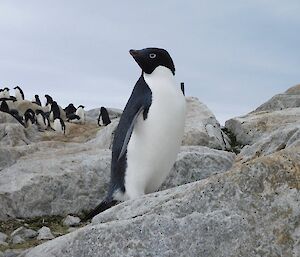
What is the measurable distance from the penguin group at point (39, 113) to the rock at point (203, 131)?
12.2 metres

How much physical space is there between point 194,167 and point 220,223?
6353 millimetres

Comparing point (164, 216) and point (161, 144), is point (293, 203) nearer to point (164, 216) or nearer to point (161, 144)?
point (164, 216)

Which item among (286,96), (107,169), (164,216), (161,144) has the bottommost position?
(286,96)

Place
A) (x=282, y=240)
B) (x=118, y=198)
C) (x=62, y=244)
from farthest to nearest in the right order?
(x=118, y=198), (x=62, y=244), (x=282, y=240)

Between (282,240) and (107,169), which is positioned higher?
(282,240)

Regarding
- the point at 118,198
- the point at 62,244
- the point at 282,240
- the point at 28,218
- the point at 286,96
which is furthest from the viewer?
the point at 286,96

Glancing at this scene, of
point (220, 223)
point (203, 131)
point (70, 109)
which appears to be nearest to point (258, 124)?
point (203, 131)

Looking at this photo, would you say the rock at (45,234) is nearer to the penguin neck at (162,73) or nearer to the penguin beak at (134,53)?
the penguin neck at (162,73)

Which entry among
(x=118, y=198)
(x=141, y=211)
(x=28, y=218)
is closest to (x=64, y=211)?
(x=28, y=218)

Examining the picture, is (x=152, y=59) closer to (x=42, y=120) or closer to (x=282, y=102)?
(x=282, y=102)

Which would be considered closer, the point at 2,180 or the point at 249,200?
the point at 249,200

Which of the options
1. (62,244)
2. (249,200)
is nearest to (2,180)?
(62,244)

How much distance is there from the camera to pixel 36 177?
10.8 metres

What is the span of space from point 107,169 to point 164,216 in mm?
6502
